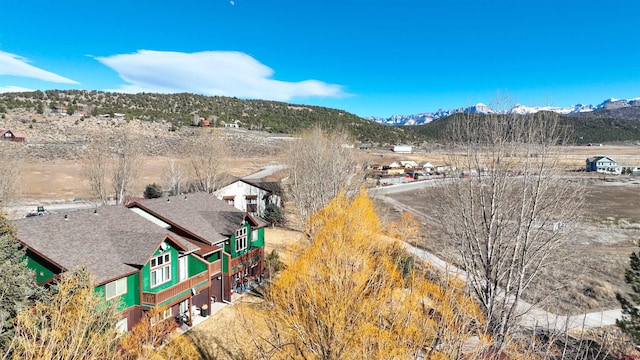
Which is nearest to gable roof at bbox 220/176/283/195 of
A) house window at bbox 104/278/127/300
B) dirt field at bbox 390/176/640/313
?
dirt field at bbox 390/176/640/313

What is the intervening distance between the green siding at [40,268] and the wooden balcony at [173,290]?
4130 mm

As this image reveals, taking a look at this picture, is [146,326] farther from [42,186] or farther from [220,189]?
[42,186]

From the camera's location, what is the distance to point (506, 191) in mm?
16859

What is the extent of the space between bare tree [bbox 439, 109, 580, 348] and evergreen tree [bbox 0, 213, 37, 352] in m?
16.8

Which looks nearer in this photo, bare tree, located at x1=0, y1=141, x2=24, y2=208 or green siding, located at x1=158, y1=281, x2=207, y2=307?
green siding, located at x1=158, y1=281, x2=207, y2=307

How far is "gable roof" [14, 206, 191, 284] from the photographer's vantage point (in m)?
16.7

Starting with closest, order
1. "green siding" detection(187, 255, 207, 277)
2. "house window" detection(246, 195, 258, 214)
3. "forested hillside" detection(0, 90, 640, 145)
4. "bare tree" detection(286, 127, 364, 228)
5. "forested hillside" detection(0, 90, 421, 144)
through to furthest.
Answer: "green siding" detection(187, 255, 207, 277)
"bare tree" detection(286, 127, 364, 228)
"house window" detection(246, 195, 258, 214)
"forested hillside" detection(0, 90, 640, 145)
"forested hillside" detection(0, 90, 421, 144)

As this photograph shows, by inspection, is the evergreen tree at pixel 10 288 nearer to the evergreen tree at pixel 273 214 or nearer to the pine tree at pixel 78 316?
the pine tree at pixel 78 316

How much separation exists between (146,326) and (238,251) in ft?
34.4

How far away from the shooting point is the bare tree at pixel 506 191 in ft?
50.2

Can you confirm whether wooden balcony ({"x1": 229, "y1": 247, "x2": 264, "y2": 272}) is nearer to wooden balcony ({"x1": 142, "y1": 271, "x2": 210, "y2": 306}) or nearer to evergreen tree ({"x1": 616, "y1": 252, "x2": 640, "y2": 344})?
wooden balcony ({"x1": 142, "y1": 271, "x2": 210, "y2": 306})

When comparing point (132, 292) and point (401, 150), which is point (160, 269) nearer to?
point (132, 292)

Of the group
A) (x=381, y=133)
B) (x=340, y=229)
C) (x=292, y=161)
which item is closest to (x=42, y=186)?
(x=292, y=161)

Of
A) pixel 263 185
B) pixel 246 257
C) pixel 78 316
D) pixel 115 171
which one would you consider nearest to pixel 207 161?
pixel 263 185
